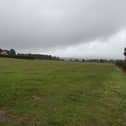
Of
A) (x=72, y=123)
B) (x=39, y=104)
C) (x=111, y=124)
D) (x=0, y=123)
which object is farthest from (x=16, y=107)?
(x=111, y=124)

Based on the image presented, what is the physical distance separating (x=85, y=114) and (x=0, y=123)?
2.65m

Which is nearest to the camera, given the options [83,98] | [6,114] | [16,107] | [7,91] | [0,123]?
[0,123]

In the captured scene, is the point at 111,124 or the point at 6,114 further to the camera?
the point at 6,114

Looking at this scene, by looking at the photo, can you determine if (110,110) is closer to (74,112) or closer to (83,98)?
(74,112)

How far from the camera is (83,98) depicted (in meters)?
11.6

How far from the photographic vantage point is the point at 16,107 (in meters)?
9.45

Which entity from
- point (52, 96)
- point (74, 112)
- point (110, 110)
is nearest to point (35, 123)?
point (74, 112)

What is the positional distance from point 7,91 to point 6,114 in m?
4.11

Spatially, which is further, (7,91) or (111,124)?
(7,91)

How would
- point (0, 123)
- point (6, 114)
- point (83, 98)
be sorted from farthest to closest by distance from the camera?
point (83, 98)
point (6, 114)
point (0, 123)

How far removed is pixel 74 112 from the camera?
8.84 metres

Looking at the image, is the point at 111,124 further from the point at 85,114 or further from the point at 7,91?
the point at 7,91

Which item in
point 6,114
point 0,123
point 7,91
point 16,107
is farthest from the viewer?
point 7,91

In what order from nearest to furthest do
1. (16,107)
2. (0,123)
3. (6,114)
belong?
(0,123)
(6,114)
(16,107)
